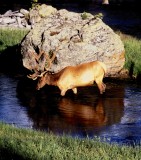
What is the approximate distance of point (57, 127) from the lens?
518 inches

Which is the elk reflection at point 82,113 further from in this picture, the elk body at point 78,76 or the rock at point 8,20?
the rock at point 8,20

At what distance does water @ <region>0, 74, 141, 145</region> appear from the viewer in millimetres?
12719

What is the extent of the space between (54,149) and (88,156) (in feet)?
1.86

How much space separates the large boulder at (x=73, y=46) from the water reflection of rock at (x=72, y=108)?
100 centimetres

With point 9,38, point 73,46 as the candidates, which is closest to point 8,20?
point 9,38

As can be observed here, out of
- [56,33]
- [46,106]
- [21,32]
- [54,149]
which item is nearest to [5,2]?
[21,32]

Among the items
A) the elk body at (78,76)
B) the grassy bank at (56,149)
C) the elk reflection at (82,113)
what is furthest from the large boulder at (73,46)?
the grassy bank at (56,149)

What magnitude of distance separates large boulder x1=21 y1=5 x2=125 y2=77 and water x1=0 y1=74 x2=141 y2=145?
0.83 metres

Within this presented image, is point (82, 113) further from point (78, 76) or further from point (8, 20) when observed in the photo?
point (8, 20)

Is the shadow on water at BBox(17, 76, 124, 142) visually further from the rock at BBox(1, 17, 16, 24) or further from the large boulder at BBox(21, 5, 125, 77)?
the rock at BBox(1, 17, 16, 24)

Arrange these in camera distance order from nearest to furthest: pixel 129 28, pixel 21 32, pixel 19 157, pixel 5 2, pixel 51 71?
pixel 19 157 → pixel 51 71 → pixel 21 32 → pixel 129 28 → pixel 5 2

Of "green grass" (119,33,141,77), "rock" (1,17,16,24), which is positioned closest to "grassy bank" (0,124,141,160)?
"green grass" (119,33,141,77)

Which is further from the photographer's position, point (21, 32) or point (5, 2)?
point (5, 2)

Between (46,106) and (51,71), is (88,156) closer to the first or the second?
(46,106)
